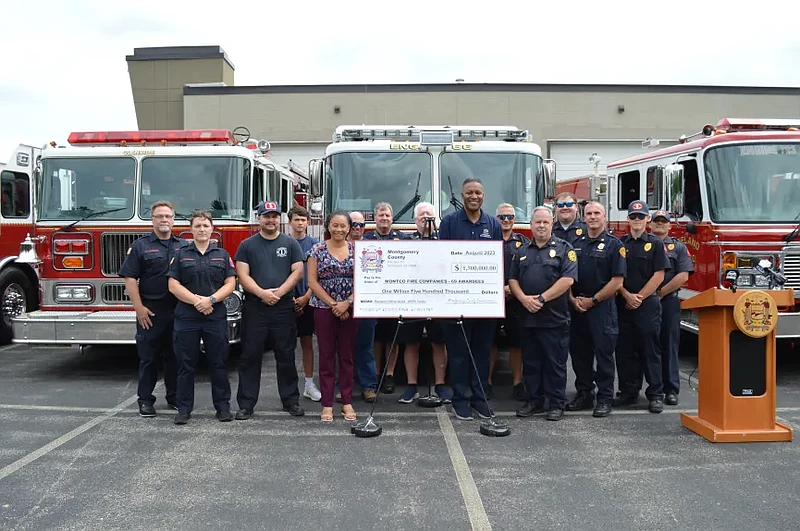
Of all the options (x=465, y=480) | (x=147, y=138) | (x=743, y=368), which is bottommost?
(x=465, y=480)

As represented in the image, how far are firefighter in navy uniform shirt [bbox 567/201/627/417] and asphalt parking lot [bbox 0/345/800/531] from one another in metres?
0.39

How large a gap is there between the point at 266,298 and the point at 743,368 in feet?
12.9

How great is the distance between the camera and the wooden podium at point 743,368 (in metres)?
5.75

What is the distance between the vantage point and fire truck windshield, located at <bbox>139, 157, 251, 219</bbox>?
8289 mm

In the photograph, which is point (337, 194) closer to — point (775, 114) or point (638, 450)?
point (638, 450)

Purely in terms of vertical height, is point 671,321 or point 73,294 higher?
point 73,294

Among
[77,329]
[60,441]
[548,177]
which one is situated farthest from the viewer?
[548,177]

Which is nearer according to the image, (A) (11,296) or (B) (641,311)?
(B) (641,311)

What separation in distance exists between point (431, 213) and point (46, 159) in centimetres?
457

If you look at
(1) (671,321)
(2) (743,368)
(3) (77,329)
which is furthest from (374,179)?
(2) (743,368)

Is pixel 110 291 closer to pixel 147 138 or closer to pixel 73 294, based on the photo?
pixel 73 294

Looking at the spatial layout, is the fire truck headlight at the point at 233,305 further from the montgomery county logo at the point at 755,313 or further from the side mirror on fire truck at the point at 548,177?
the montgomery county logo at the point at 755,313

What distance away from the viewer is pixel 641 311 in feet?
22.0

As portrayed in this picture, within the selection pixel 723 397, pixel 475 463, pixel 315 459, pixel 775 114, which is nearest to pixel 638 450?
pixel 723 397
